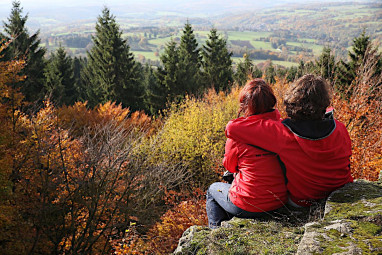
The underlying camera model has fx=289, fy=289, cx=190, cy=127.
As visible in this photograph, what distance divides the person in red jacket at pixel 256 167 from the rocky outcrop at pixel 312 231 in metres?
0.18

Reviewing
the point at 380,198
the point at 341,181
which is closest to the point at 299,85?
the point at 341,181

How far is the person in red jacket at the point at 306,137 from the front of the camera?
10.2 ft

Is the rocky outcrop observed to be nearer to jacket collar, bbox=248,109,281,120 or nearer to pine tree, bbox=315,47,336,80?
jacket collar, bbox=248,109,281,120

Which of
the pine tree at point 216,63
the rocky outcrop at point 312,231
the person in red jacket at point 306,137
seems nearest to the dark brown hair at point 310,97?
the person in red jacket at point 306,137

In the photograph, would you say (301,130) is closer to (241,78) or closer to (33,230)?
(33,230)

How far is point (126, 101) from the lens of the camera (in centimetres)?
3284

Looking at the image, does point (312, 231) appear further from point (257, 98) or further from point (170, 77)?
point (170, 77)

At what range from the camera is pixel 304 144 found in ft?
10.3

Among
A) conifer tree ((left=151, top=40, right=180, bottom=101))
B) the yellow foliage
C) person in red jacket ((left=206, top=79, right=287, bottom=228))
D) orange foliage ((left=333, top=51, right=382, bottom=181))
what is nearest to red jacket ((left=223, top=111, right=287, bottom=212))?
person in red jacket ((left=206, top=79, right=287, bottom=228))

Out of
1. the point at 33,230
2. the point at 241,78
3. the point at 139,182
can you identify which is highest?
the point at 241,78

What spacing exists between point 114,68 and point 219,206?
100 feet

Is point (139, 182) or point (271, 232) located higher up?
point (271, 232)

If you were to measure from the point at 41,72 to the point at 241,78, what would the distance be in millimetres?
23852

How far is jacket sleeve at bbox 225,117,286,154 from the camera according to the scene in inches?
128
